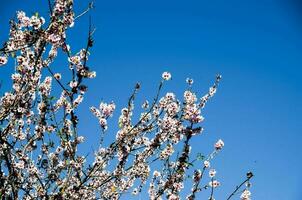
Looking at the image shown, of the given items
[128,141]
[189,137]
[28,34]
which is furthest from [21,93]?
[189,137]

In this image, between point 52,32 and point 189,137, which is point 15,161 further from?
point 189,137

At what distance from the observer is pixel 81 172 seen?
680 cm

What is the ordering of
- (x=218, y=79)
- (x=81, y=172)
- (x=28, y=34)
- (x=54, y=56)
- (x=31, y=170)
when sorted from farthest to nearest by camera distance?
(x=218, y=79), (x=54, y=56), (x=31, y=170), (x=81, y=172), (x=28, y=34)

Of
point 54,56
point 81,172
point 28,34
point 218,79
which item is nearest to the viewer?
point 28,34

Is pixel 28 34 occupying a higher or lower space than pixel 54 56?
lower

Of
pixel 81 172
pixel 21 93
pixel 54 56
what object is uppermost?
pixel 54 56

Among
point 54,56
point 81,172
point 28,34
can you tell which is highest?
point 54,56

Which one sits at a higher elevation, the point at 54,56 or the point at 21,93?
the point at 54,56

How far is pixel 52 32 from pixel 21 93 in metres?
1.24

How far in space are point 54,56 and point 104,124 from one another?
1.83 metres

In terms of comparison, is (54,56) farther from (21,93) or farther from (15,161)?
(15,161)

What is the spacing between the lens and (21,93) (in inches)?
253

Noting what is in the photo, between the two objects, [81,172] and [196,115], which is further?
[196,115]

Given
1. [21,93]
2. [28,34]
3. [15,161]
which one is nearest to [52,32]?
[28,34]
